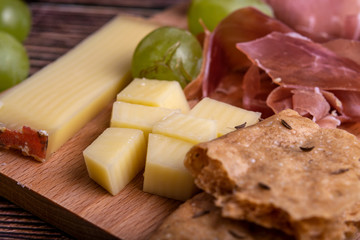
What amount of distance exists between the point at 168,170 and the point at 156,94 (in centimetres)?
38

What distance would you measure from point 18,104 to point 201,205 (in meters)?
0.87

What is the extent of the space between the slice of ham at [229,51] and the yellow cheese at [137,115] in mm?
322

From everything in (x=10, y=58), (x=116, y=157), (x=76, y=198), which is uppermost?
(x=10, y=58)

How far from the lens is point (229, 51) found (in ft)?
6.95

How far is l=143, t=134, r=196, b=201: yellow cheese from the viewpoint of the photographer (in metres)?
1.40

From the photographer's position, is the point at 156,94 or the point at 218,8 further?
the point at 218,8

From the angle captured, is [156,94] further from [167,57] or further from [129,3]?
[129,3]

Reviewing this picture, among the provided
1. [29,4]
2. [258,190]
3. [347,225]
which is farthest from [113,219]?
[29,4]

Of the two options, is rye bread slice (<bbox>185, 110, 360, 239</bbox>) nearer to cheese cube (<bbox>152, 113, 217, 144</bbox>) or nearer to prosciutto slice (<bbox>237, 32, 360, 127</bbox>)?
cheese cube (<bbox>152, 113, 217, 144</bbox>)

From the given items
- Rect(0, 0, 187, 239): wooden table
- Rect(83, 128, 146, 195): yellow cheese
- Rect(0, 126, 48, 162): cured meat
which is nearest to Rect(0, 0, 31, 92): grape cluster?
Rect(0, 0, 187, 239): wooden table

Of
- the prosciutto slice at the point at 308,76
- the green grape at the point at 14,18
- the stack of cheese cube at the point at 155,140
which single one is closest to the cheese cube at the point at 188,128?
the stack of cheese cube at the point at 155,140

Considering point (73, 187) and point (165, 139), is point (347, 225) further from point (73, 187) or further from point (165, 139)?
point (73, 187)

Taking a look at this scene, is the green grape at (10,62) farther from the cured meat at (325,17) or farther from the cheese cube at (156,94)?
the cured meat at (325,17)

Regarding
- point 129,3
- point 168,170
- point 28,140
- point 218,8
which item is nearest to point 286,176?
point 168,170
